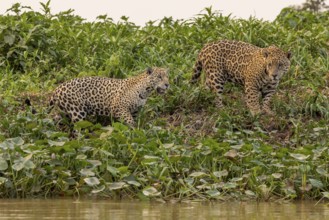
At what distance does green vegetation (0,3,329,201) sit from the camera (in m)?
9.51

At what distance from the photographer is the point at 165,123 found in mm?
12680

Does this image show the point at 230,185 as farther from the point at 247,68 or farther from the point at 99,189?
the point at 247,68

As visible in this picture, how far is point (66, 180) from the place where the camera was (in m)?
9.52

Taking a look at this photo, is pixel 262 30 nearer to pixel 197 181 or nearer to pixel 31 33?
pixel 31 33

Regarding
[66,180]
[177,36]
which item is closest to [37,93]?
[177,36]

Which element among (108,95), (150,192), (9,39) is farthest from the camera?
(9,39)

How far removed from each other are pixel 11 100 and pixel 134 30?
14.3 feet

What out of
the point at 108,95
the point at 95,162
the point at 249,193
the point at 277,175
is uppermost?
the point at 108,95

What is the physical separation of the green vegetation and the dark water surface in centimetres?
29

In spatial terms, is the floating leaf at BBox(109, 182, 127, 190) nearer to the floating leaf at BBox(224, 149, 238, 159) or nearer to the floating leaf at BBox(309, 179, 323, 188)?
the floating leaf at BBox(224, 149, 238, 159)

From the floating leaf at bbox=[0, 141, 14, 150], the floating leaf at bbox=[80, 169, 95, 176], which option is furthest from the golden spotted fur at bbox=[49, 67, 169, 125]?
the floating leaf at bbox=[80, 169, 95, 176]

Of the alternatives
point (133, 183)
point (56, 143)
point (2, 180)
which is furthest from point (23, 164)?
point (133, 183)

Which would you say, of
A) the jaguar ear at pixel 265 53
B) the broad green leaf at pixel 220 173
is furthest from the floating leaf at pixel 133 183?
the jaguar ear at pixel 265 53

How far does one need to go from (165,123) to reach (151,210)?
4444 mm
